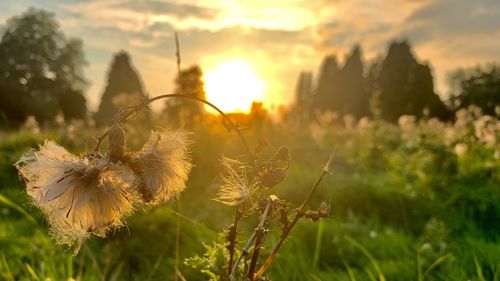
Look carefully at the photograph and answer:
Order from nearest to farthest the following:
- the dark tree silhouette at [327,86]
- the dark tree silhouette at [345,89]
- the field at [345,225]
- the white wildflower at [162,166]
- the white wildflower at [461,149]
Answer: the white wildflower at [162,166], the field at [345,225], the white wildflower at [461,149], the dark tree silhouette at [345,89], the dark tree silhouette at [327,86]

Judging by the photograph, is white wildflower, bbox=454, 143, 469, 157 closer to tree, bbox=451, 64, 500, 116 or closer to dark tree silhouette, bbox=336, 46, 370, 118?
tree, bbox=451, 64, 500, 116

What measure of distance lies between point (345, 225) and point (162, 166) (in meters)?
3.82

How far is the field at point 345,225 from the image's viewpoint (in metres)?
3.84

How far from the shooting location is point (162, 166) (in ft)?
4.99

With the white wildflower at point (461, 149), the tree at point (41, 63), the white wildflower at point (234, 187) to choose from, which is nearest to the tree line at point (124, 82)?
the tree at point (41, 63)

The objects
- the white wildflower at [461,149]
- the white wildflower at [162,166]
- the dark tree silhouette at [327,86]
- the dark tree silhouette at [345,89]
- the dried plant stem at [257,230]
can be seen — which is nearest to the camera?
the dried plant stem at [257,230]

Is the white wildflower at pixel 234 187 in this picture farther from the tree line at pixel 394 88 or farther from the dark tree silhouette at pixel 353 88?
the dark tree silhouette at pixel 353 88

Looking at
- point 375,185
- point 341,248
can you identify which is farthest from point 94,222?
point 375,185

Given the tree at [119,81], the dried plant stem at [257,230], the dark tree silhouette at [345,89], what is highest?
the dried plant stem at [257,230]

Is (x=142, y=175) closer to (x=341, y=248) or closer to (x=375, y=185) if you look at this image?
(x=341, y=248)

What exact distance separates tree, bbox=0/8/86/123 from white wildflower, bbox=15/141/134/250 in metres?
39.3

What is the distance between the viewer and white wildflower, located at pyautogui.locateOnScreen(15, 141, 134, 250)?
56.2 inches

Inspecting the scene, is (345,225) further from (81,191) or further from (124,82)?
(124,82)

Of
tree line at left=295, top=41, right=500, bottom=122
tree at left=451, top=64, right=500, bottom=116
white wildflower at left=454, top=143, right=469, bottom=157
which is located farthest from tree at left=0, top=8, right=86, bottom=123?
white wildflower at left=454, top=143, right=469, bottom=157
